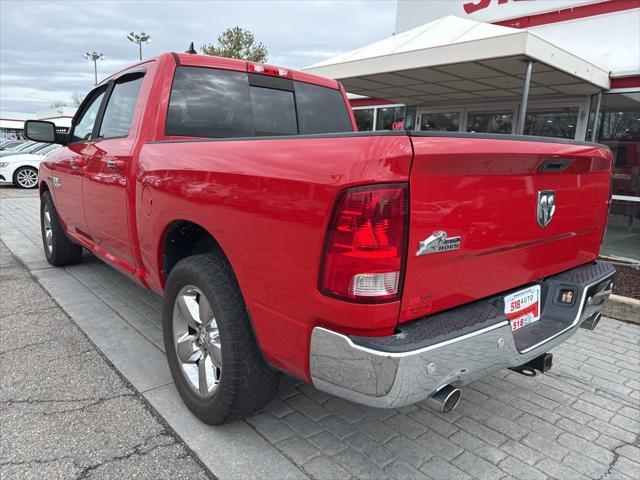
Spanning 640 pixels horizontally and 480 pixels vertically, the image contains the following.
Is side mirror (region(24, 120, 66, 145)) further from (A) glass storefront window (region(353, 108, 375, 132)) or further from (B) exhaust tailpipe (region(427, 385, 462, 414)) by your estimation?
(A) glass storefront window (region(353, 108, 375, 132))

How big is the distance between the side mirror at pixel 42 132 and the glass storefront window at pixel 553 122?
7.96 m

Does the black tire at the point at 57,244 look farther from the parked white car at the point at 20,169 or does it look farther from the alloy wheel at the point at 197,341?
the parked white car at the point at 20,169

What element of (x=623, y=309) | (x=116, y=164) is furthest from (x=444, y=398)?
(x=623, y=309)

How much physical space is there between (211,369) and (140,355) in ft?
3.45

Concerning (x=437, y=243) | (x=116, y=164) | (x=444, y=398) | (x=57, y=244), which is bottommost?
(x=57, y=244)

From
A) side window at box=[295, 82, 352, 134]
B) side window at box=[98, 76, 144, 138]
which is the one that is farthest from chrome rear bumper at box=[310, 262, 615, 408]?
side window at box=[98, 76, 144, 138]

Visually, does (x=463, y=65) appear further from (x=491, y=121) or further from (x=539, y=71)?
(x=491, y=121)

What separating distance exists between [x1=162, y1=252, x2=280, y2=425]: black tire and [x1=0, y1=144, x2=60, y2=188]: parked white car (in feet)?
51.0

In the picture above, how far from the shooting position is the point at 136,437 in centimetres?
235

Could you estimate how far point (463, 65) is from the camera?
6617mm

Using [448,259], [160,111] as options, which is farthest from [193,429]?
[160,111]

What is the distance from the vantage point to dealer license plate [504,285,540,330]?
2.18m

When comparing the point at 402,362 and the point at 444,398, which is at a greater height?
the point at 402,362

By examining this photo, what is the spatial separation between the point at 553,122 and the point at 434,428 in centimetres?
772
